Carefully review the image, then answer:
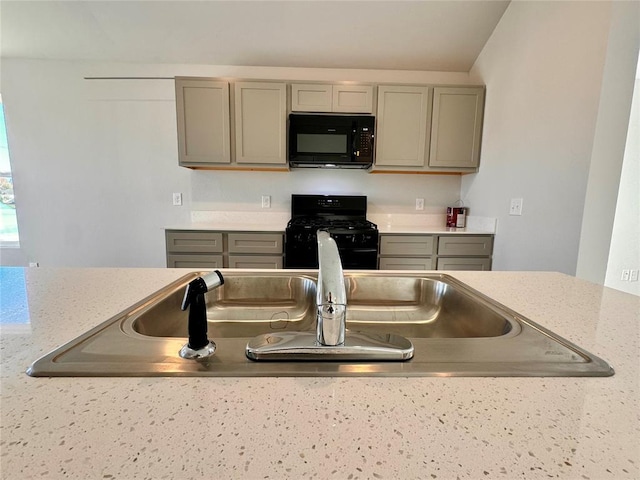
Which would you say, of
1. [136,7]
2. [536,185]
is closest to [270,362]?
[536,185]

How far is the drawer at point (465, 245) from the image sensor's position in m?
2.66

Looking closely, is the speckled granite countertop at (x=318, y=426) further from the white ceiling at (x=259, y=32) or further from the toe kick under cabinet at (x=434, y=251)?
the white ceiling at (x=259, y=32)

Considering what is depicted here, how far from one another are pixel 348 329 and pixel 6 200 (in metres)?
4.25

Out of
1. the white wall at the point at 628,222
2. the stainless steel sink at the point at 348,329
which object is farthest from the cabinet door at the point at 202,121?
the white wall at the point at 628,222

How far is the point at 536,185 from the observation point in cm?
212

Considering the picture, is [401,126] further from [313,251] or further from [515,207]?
[313,251]

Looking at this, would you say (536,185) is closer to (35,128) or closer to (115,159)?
(115,159)

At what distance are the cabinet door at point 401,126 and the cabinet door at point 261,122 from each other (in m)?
0.89

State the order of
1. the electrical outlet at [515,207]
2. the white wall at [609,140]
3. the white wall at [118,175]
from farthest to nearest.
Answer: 1. the white wall at [118,175]
2. the electrical outlet at [515,207]
3. the white wall at [609,140]

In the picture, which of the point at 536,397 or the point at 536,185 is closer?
the point at 536,397

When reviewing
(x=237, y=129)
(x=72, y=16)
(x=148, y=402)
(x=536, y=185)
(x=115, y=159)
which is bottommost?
(x=148, y=402)

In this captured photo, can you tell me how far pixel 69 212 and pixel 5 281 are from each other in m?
2.82

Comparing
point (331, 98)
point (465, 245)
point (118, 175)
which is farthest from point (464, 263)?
point (118, 175)

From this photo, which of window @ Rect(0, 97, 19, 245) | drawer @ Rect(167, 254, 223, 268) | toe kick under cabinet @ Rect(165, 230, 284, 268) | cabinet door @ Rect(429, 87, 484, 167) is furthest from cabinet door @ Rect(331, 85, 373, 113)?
window @ Rect(0, 97, 19, 245)
